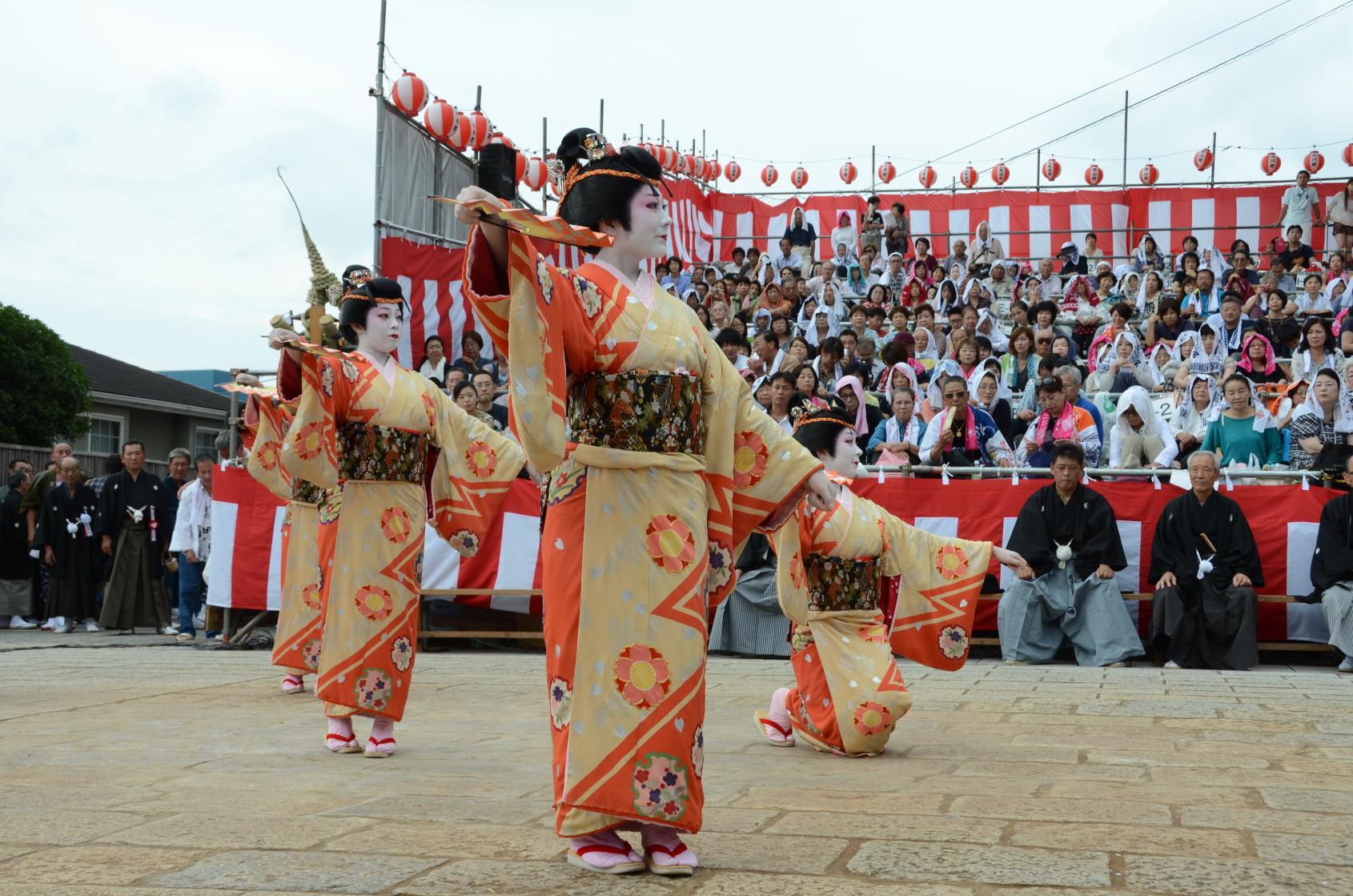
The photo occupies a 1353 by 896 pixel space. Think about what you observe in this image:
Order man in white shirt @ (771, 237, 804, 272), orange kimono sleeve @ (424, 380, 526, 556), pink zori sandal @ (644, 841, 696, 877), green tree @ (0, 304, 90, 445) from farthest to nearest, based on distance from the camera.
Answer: green tree @ (0, 304, 90, 445) < man in white shirt @ (771, 237, 804, 272) < orange kimono sleeve @ (424, 380, 526, 556) < pink zori sandal @ (644, 841, 696, 877)

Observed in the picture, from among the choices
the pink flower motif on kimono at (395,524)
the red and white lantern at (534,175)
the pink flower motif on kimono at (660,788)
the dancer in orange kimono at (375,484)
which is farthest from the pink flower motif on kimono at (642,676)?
the red and white lantern at (534,175)

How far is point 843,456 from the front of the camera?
185 inches

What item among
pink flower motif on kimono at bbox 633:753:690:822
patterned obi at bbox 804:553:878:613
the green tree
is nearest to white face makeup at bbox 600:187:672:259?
pink flower motif on kimono at bbox 633:753:690:822

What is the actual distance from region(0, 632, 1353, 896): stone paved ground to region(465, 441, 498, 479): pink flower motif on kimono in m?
0.98

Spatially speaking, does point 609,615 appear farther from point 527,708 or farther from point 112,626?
point 112,626

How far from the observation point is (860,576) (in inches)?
184

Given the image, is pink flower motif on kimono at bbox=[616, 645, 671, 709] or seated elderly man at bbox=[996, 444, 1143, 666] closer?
pink flower motif on kimono at bbox=[616, 645, 671, 709]

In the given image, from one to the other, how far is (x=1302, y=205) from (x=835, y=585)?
46.7 feet

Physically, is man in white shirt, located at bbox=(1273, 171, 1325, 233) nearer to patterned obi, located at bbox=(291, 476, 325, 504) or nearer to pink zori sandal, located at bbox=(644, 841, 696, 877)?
patterned obi, located at bbox=(291, 476, 325, 504)

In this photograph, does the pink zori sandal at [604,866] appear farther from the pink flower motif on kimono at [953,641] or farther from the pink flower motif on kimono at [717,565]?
the pink flower motif on kimono at [953,641]

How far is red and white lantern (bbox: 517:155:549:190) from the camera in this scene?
14.3m

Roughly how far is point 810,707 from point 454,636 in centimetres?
482

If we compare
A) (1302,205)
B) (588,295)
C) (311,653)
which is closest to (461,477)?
(311,653)

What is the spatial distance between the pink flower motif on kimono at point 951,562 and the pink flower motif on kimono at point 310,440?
2.27m
